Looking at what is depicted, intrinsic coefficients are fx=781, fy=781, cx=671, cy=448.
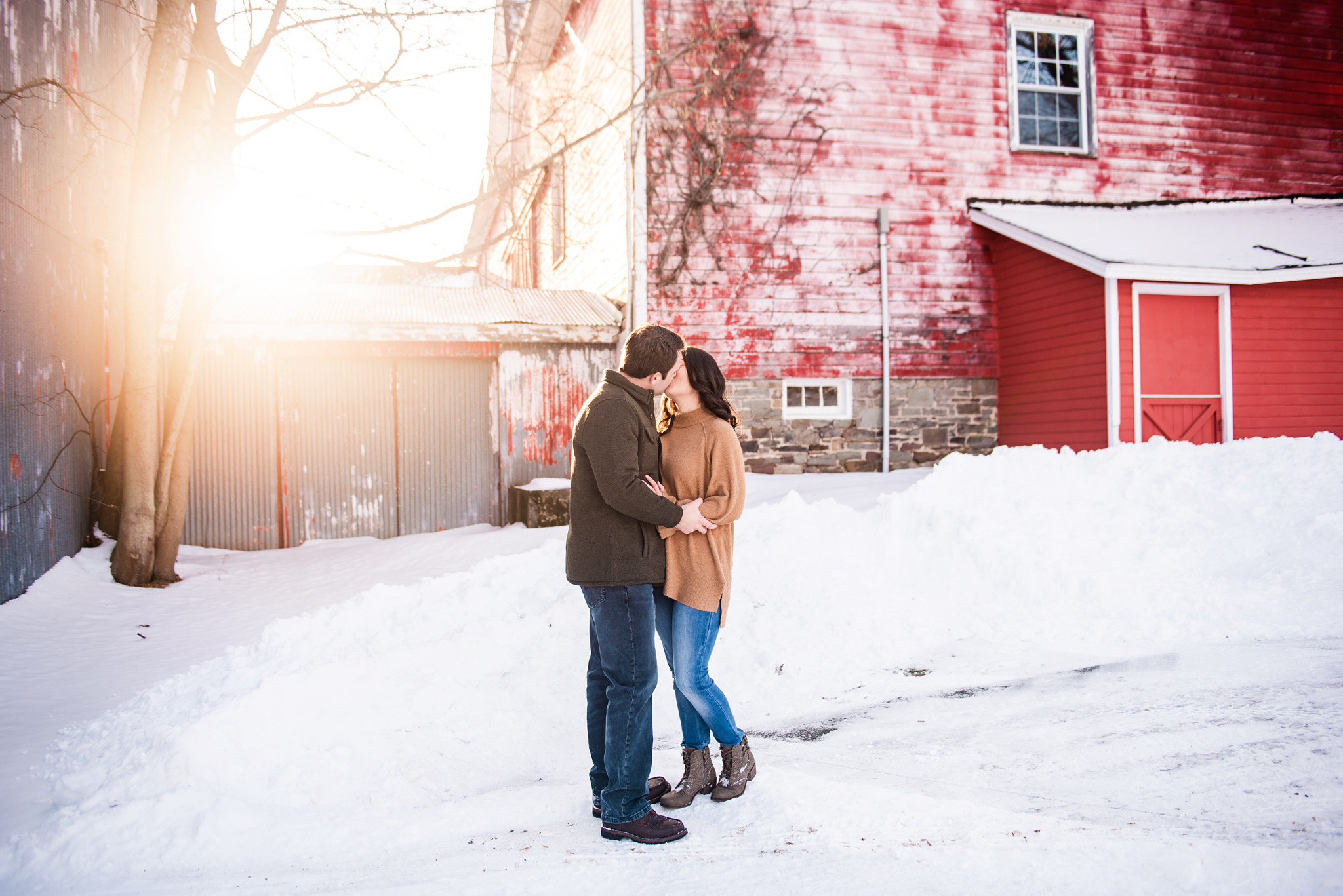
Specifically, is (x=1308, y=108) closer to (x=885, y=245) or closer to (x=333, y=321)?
(x=885, y=245)

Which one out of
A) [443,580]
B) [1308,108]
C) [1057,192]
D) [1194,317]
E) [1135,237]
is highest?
[1308,108]

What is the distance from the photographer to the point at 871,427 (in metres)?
10.6

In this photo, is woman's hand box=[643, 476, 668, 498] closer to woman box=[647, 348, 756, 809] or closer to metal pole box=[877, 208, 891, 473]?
woman box=[647, 348, 756, 809]

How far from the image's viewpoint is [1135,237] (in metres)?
9.98

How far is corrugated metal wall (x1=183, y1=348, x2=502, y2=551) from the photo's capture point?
8.66 m

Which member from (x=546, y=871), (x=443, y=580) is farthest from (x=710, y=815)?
(x=443, y=580)

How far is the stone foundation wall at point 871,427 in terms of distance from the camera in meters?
10.2

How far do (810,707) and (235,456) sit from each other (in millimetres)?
7228

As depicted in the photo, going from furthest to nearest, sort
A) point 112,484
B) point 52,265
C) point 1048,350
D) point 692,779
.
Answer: point 1048,350, point 112,484, point 52,265, point 692,779

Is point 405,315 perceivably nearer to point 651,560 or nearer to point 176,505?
point 176,505

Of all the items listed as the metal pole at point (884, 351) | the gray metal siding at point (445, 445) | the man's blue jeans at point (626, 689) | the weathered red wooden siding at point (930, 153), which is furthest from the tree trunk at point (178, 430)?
the metal pole at point (884, 351)

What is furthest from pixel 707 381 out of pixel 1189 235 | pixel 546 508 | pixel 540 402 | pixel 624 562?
pixel 1189 235

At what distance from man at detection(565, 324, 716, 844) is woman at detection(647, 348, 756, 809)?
0.09 meters

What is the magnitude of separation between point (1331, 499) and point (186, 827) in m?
7.88
